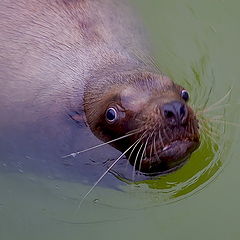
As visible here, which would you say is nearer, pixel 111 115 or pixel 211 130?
pixel 111 115

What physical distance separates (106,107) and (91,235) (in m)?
0.94

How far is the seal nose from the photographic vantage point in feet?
12.6

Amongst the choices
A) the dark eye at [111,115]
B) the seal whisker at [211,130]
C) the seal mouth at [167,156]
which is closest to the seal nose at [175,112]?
the seal mouth at [167,156]

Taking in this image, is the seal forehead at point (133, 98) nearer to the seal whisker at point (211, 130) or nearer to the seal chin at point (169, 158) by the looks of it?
the seal chin at point (169, 158)

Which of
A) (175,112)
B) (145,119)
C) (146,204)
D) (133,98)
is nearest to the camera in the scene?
(175,112)

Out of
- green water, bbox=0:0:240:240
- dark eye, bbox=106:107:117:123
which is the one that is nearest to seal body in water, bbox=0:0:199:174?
dark eye, bbox=106:107:117:123

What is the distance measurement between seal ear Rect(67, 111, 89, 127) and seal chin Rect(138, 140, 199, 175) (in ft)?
1.38

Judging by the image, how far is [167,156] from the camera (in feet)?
13.0

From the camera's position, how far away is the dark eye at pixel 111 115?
405 cm

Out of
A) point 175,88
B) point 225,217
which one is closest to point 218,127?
point 225,217

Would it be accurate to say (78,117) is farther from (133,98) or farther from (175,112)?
(175,112)

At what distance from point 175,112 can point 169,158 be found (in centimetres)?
30

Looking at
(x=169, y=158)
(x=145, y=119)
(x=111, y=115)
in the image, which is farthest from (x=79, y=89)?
(x=169, y=158)

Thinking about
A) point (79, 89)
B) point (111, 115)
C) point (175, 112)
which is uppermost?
point (79, 89)
